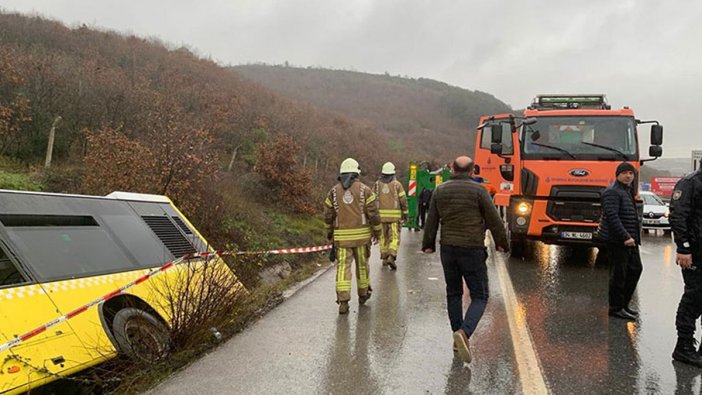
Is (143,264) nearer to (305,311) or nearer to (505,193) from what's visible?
(305,311)

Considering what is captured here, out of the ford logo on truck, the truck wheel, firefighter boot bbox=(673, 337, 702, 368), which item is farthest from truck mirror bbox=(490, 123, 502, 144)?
firefighter boot bbox=(673, 337, 702, 368)

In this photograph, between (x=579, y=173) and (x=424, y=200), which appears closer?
(x=579, y=173)

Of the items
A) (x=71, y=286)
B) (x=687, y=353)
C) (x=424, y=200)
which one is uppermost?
(x=424, y=200)

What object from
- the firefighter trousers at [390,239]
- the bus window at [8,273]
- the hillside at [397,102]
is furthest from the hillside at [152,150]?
the hillside at [397,102]

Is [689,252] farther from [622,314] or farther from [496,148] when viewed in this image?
[496,148]

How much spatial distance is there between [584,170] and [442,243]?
5195 mm

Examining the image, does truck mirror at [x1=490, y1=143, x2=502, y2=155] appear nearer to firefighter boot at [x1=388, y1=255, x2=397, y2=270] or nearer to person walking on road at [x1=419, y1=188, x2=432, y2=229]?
firefighter boot at [x1=388, y1=255, x2=397, y2=270]

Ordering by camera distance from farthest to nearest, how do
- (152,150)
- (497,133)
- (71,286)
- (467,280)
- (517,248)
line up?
(517,248), (152,150), (497,133), (467,280), (71,286)

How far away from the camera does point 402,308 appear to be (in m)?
6.43

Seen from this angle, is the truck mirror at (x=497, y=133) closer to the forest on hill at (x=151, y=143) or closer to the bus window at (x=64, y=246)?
the forest on hill at (x=151, y=143)

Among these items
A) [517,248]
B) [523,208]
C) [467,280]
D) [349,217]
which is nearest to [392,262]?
[523,208]

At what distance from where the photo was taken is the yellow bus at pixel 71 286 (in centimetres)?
335

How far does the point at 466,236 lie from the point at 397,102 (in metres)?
108

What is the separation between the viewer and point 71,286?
3947mm
